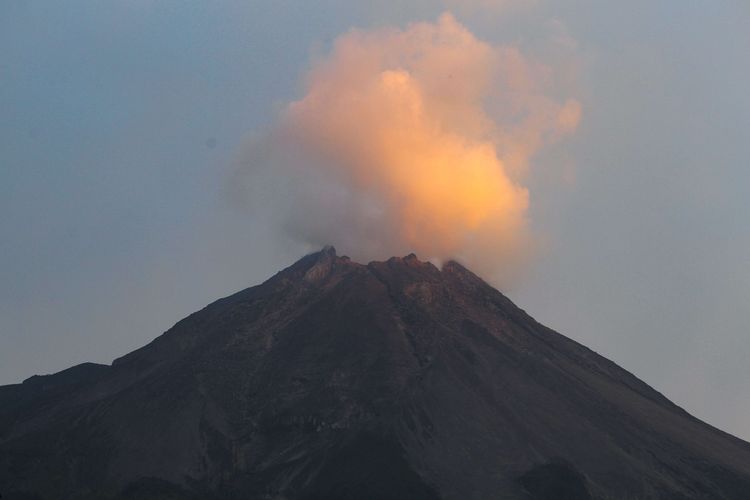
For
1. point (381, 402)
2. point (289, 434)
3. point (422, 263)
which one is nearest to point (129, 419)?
point (289, 434)

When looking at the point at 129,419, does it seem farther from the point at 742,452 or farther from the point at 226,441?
the point at 742,452

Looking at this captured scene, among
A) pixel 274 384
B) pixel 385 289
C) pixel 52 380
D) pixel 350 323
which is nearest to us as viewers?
pixel 274 384

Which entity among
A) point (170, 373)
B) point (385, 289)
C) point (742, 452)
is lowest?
point (742, 452)

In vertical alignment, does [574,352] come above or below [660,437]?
above

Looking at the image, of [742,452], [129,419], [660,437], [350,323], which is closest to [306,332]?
[350,323]

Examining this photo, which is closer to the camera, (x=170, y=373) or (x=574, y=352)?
(x=170, y=373)

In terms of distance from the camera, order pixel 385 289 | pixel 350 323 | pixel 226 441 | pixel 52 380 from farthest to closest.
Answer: pixel 52 380 → pixel 385 289 → pixel 350 323 → pixel 226 441
